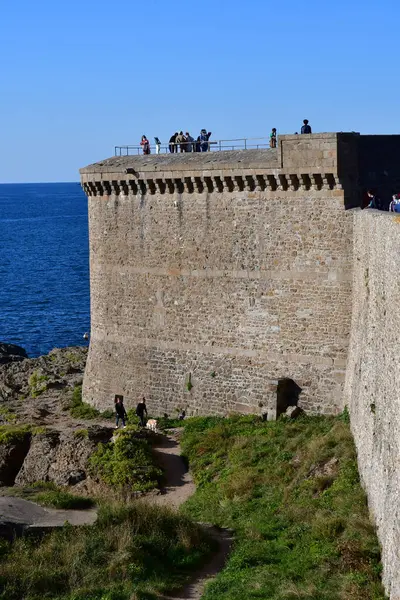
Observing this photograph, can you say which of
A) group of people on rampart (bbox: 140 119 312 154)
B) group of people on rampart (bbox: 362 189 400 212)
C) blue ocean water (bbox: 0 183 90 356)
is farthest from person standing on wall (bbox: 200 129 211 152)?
blue ocean water (bbox: 0 183 90 356)

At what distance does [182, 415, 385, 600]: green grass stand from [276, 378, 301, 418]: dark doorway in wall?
0.52 meters

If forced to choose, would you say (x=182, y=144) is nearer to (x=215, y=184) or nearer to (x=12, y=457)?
(x=215, y=184)

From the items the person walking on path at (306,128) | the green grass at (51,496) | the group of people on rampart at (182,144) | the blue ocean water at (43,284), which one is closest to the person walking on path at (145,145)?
the group of people on rampart at (182,144)

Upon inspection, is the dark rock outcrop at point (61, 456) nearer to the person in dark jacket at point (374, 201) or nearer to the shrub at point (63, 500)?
the shrub at point (63, 500)

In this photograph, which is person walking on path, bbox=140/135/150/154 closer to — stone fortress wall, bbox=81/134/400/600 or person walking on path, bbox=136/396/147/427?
stone fortress wall, bbox=81/134/400/600

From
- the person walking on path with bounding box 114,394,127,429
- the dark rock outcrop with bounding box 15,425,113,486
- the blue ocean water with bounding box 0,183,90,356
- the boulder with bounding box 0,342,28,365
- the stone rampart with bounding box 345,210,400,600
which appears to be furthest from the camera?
the blue ocean water with bounding box 0,183,90,356

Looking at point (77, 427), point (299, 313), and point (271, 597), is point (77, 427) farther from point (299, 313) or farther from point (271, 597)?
point (271, 597)

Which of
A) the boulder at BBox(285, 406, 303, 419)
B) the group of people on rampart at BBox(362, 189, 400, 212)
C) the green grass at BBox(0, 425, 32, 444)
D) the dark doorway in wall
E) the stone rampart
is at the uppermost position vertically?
the group of people on rampart at BBox(362, 189, 400, 212)

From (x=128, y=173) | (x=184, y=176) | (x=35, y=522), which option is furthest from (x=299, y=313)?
(x=35, y=522)

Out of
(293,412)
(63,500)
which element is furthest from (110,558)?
(293,412)

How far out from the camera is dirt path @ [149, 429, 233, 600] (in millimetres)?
17688

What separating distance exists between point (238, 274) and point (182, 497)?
6.49 m

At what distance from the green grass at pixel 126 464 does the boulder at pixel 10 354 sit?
57.6ft

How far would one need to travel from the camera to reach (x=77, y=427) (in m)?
28.4
